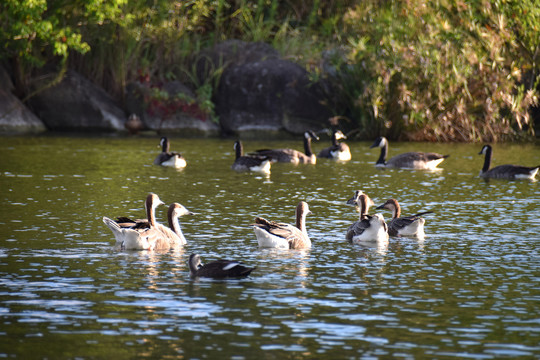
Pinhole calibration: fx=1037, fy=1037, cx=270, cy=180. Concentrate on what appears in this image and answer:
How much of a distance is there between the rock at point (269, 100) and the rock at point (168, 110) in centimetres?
142

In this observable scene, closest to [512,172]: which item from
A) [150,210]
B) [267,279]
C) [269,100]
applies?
[150,210]

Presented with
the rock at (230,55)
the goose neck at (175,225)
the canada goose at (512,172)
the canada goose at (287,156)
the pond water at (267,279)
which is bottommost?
the pond water at (267,279)

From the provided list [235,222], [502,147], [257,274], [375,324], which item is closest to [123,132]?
[502,147]

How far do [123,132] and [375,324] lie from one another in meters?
35.5

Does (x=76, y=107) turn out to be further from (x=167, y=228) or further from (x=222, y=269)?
(x=222, y=269)

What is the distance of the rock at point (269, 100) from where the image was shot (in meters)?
47.0

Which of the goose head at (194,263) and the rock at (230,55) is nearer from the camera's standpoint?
the goose head at (194,263)

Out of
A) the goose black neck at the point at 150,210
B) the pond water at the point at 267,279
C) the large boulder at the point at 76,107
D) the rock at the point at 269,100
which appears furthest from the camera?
the rock at the point at 269,100

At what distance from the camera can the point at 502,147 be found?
3975 centimetres

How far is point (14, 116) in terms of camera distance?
4397cm

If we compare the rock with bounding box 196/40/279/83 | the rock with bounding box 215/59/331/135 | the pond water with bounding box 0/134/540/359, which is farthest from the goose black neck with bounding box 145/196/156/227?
the rock with bounding box 196/40/279/83

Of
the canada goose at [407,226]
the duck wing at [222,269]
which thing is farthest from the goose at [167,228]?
the canada goose at [407,226]

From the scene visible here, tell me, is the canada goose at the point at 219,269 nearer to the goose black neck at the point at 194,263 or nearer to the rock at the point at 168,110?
the goose black neck at the point at 194,263

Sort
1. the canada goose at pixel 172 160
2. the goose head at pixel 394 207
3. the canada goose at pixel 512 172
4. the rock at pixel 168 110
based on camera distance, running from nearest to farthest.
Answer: the goose head at pixel 394 207 < the canada goose at pixel 512 172 < the canada goose at pixel 172 160 < the rock at pixel 168 110
